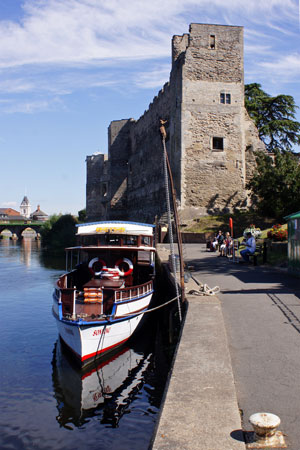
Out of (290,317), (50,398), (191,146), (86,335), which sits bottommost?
(50,398)

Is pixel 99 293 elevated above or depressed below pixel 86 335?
above

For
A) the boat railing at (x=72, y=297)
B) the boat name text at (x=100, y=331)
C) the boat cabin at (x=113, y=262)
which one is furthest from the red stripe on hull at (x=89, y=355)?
the boat cabin at (x=113, y=262)

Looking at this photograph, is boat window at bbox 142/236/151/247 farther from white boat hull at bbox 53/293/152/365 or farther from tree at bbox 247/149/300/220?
tree at bbox 247/149/300/220

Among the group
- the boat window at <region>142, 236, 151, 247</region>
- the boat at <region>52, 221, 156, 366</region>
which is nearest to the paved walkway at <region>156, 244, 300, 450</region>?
the boat at <region>52, 221, 156, 366</region>

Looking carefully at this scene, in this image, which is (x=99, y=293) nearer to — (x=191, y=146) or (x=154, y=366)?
(x=154, y=366)

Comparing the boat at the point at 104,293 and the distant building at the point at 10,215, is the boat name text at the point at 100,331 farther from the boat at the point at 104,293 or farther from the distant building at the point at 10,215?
the distant building at the point at 10,215

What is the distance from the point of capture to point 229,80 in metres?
35.2

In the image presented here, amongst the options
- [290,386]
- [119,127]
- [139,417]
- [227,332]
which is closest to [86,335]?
[139,417]

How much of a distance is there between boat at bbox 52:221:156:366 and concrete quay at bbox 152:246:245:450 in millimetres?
4161

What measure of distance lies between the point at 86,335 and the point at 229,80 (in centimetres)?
2874

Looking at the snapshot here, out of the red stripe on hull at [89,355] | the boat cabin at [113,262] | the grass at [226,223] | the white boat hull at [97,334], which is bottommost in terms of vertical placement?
the red stripe on hull at [89,355]

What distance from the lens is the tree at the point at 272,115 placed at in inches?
1764

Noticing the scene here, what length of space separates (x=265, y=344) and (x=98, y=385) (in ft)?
14.6

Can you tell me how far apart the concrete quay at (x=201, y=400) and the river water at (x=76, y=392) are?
1.78 m
